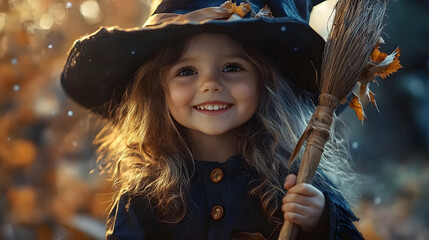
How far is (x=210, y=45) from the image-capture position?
1.05m

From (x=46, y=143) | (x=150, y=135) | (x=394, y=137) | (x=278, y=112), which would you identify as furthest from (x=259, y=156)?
(x=46, y=143)

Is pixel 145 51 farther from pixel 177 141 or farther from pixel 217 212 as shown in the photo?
pixel 217 212

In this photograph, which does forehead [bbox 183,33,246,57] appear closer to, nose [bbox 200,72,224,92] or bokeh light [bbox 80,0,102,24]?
nose [bbox 200,72,224,92]

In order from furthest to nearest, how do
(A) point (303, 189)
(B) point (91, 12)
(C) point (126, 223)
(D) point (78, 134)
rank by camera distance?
1. (D) point (78, 134)
2. (B) point (91, 12)
3. (C) point (126, 223)
4. (A) point (303, 189)

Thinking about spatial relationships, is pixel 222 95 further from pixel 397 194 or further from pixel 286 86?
pixel 397 194

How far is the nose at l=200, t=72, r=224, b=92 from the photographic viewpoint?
3.42ft

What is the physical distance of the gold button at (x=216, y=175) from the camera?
3.55ft

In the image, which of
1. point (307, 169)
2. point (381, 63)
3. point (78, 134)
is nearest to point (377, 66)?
point (381, 63)

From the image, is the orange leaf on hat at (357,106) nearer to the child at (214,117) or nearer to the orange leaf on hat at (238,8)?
the child at (214,117)

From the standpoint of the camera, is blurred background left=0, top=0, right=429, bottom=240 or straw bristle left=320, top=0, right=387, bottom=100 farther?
blurred background left=0, top=0, right=429, bottom=240

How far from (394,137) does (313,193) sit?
1.20 meters

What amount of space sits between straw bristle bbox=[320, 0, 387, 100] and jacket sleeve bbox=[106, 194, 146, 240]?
43 centimetres

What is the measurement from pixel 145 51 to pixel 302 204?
1.38 ft

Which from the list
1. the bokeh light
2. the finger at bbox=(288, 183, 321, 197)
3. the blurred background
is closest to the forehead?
the finger at bbox=(288, 183, 321, 197)
